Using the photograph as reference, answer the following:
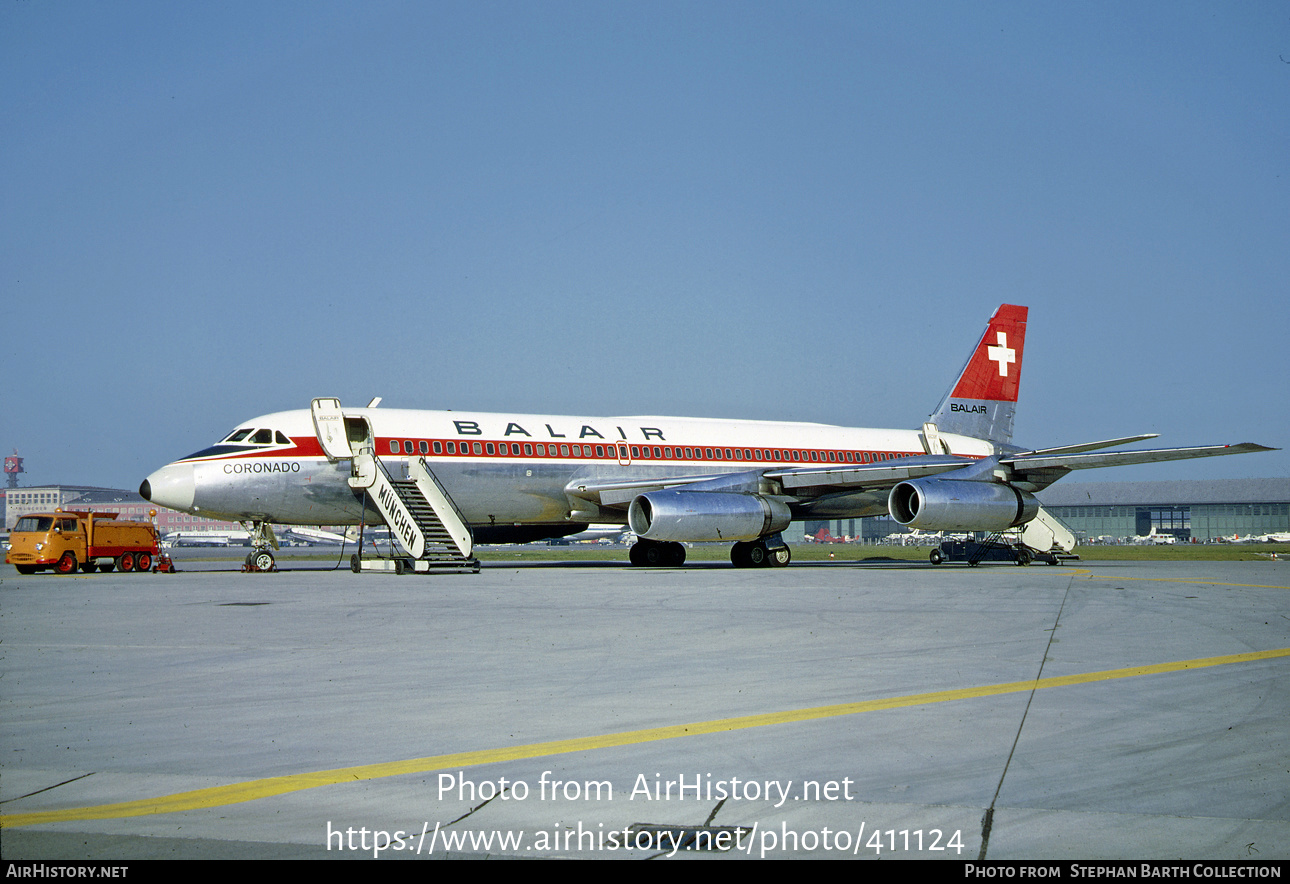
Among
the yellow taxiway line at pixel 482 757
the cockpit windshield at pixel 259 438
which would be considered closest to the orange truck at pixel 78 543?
the cockpit windshield at pixel 259 438

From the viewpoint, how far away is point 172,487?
26016mm

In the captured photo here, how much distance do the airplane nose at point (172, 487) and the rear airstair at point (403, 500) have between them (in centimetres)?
330

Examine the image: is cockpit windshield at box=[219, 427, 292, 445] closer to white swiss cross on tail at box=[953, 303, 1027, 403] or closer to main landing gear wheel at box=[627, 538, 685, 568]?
main landing gear wheel at box=[627, 538, 685, 568]

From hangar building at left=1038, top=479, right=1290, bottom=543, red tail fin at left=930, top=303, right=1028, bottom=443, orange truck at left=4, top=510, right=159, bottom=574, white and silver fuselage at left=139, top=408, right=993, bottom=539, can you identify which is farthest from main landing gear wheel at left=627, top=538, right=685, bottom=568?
hangar building at left=1038, top=479, right=1290, bottom=543

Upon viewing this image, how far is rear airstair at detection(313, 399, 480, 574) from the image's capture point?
84.6 feet

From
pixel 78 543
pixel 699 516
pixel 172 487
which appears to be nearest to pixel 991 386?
pixel 699 516

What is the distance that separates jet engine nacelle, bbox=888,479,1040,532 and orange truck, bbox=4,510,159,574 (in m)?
21.3

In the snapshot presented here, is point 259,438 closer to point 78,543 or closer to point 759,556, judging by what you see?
point 78,543

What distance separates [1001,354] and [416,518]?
886 inches

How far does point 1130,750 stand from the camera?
21.9 feet

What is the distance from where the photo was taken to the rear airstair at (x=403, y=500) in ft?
84.6

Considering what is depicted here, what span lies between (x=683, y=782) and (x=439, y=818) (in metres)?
1.39
